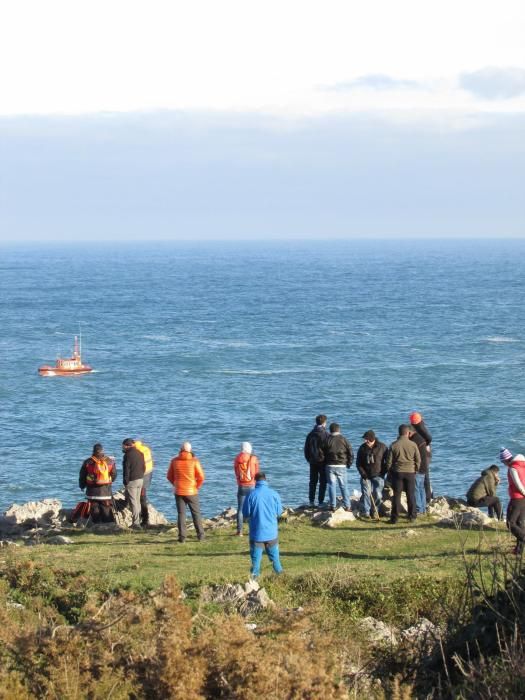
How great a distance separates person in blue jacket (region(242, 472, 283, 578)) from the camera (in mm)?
14062

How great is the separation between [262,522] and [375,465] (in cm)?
488

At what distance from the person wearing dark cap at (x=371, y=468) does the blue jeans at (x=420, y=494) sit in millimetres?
815

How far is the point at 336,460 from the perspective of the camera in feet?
62.6

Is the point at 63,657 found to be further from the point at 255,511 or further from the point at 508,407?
the point at 508,407

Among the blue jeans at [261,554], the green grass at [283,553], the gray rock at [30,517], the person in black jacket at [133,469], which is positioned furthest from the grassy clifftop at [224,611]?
the gray rock at [30,517]

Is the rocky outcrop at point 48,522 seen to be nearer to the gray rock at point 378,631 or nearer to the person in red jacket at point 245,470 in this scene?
the person in red jacket at point 245,470

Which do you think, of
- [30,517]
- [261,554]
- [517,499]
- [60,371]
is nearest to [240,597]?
[261,554]

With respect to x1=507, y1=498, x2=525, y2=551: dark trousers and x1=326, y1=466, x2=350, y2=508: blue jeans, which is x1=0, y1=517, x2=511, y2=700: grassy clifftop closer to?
x1=507, y1=498, x2=525, y2=551: dark trousers

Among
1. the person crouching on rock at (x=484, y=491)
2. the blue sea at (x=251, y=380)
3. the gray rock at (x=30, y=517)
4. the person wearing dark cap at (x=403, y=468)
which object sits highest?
the person wearing dark cap at (x=403, y=468)

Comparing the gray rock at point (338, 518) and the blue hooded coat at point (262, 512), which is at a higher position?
the blue hooded coat at point (262, 512)

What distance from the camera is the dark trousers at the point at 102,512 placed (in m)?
19.4

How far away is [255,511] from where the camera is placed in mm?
14125

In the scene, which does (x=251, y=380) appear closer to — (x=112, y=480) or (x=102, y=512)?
(x=102, y=512)

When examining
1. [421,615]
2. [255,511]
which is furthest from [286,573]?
[421,615]
